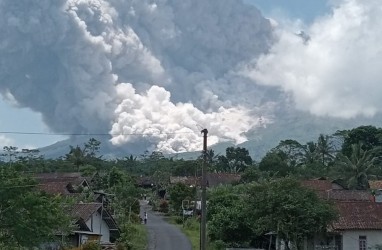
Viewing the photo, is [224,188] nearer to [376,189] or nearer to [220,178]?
[376,189]

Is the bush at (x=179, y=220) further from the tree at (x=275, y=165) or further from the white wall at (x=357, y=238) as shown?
the white wall at (x=357, y=238)

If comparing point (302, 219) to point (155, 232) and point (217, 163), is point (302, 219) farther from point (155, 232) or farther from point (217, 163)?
point (217, 163)

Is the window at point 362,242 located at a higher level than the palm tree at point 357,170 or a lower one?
lower

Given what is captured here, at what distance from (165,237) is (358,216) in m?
17.0

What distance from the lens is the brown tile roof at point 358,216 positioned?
4441cm

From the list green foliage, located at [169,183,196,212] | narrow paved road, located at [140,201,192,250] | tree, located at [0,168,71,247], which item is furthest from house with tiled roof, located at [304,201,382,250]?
green foliage, located at [169,183,196,212]

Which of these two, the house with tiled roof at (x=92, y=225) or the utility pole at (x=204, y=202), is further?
the house with tiled roof at (x=92, y=225)

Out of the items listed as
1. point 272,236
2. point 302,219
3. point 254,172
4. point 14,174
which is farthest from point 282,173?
point 14,174

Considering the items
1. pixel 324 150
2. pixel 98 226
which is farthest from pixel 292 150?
pixel 98 226

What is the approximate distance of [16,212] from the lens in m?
33.2

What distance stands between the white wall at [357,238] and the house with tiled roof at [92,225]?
17.2m

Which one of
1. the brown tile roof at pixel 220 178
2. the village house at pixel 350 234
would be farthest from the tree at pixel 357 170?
the village house at pixel 350 234

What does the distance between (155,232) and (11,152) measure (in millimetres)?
65856

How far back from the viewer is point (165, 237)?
56344 millimetres
